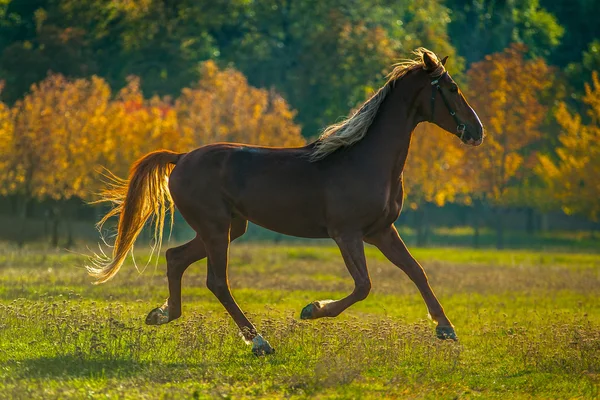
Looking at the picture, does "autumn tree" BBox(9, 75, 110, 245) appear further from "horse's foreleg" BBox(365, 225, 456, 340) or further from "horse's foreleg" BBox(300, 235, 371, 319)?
"horse's foreleg" BBox(300, 235, 371, 319)

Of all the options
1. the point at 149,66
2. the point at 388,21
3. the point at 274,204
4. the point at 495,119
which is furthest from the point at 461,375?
the point at 388,21

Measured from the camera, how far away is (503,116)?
5725 cm

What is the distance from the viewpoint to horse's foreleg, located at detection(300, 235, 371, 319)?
1200cm

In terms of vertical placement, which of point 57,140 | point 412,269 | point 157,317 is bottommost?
point 157,317

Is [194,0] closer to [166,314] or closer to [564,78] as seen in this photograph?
[564,78]

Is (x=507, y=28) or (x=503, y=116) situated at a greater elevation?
(x=507, y=28)

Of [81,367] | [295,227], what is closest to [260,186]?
[295,227]

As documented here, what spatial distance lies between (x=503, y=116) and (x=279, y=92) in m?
14.9

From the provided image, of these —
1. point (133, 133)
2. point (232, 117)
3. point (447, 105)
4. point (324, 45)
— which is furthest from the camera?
point (324, 45)

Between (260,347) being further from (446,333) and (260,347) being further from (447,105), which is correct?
(447,105)

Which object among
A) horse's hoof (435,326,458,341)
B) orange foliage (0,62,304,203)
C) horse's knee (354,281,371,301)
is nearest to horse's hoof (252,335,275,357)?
horse's knee (354,281,371,301)

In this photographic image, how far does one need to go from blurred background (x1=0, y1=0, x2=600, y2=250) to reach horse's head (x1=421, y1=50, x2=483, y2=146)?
29.5m

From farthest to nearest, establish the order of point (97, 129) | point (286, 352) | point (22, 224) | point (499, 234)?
point (499, 234) < point (97, 129) < point (22, 224) < point (286, 352)

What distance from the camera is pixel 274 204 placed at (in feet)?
42.3
